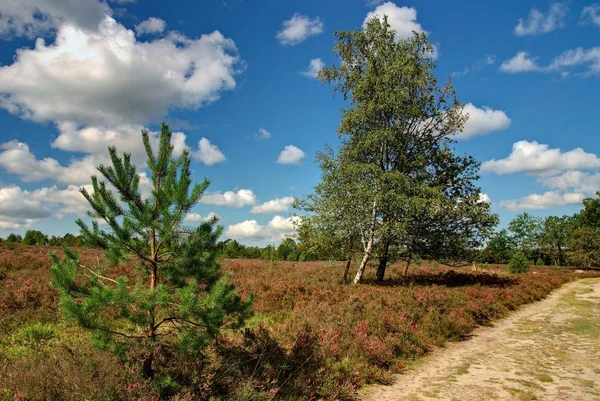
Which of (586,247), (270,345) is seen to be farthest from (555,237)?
(270,345)

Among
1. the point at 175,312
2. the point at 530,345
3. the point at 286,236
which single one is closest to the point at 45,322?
the point at 175,312

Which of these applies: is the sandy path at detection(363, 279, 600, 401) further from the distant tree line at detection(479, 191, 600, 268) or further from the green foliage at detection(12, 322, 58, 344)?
the distant tree line at detection(479, 191, 600, 268)

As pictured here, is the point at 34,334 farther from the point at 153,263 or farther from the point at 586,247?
the point at 586,247

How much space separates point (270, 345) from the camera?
302 inches

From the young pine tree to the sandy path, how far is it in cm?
401

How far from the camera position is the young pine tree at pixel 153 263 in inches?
179

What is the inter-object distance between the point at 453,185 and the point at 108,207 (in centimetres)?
1881

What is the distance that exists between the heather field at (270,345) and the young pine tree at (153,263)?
0.39 metres

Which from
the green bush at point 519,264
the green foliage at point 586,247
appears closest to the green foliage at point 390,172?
the green bush at point 519,264

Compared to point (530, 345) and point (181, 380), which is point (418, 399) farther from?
point (530, 345)

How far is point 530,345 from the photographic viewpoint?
10.3 meters

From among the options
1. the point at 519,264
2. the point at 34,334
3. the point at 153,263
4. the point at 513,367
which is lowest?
the point at 513,367

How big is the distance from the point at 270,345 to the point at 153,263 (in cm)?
370

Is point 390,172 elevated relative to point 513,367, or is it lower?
elevated
